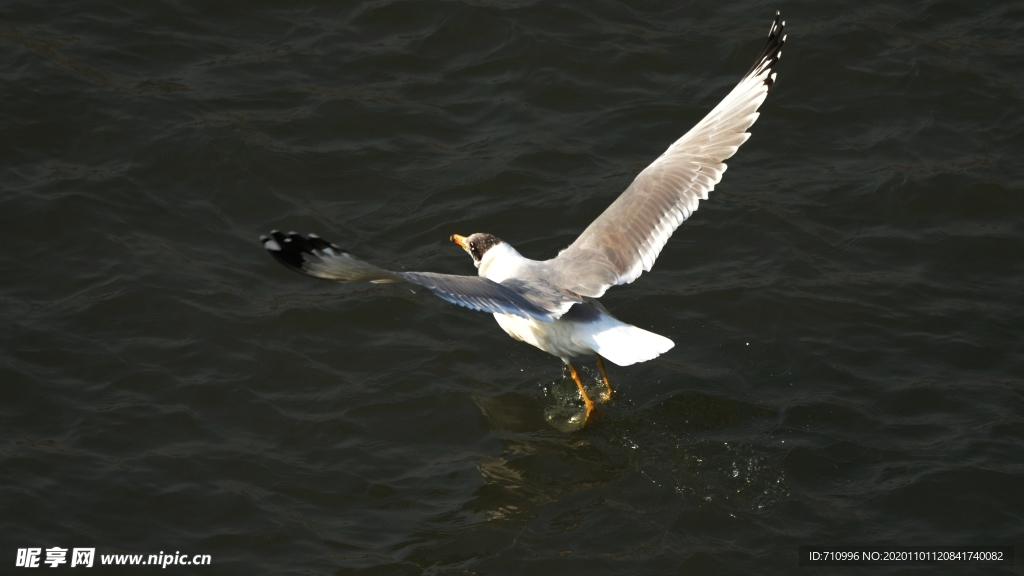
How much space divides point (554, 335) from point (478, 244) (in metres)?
0.97

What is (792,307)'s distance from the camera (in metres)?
6.71

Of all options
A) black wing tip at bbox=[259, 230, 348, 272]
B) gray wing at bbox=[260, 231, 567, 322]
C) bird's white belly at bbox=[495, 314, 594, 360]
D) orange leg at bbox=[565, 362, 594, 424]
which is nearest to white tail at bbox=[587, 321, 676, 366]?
bird's white belly at bbox=[495, 314, 594, 360]

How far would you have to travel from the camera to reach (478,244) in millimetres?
6609

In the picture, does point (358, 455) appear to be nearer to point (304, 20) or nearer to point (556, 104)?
point (556, 104)

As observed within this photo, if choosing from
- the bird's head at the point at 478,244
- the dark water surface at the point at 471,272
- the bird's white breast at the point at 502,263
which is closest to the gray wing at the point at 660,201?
the bird's white breast at the point at 502,263

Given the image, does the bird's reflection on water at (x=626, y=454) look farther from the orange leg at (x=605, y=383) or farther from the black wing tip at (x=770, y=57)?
the black wing tip at (x=770, y=57)

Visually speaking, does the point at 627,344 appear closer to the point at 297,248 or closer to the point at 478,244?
the point at 478,244

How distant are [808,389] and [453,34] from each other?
4.39m

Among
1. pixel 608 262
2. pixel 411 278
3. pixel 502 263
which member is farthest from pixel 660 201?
pixel 411 278

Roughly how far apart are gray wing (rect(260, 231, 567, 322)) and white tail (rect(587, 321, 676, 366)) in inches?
12.0

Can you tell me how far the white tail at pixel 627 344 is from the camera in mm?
5410

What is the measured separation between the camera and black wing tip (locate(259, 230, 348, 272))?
446cm

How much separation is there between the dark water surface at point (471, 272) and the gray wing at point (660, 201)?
68 centimetres

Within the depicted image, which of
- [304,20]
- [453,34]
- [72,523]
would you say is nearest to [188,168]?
[304,20]
